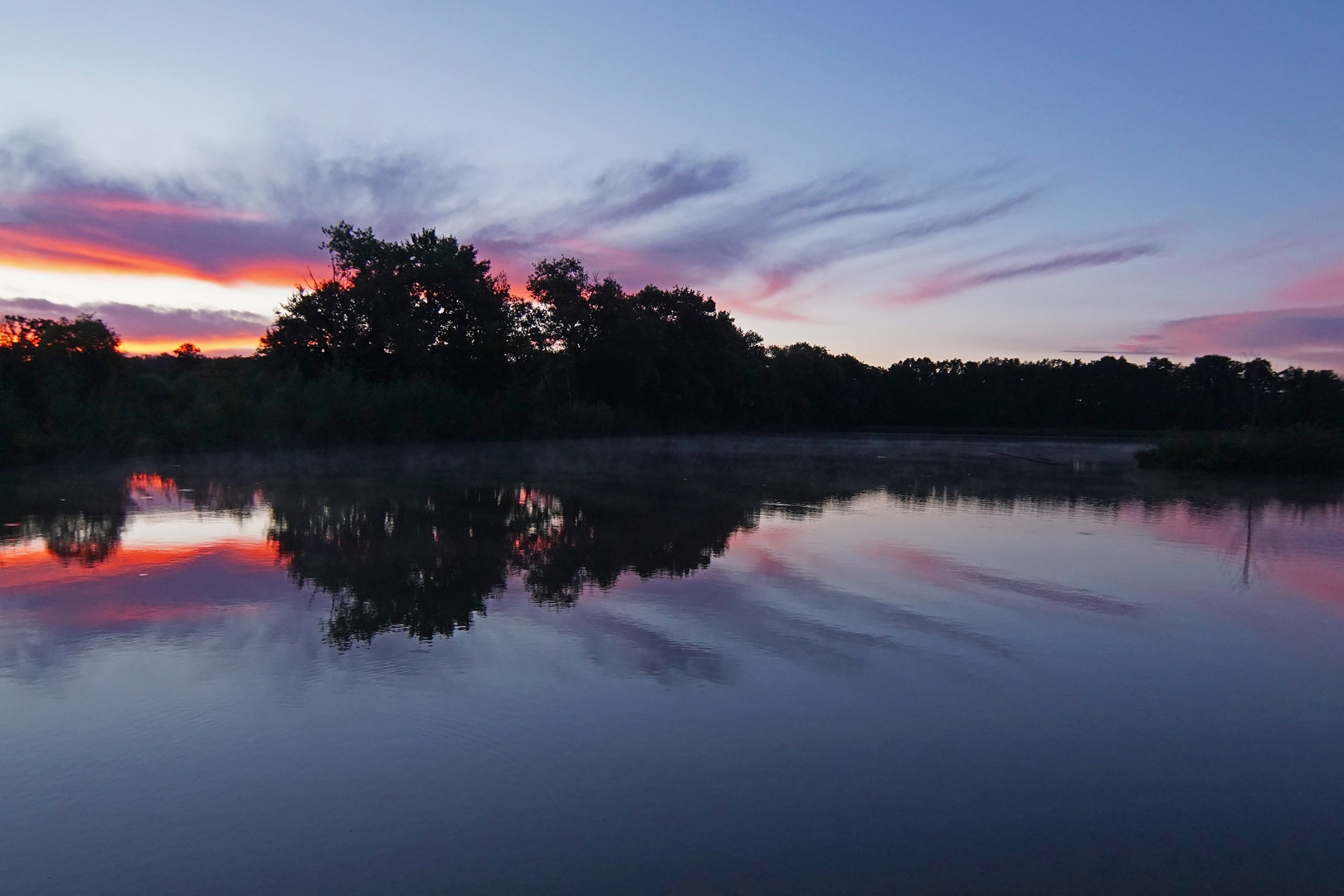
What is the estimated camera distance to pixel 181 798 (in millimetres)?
3732

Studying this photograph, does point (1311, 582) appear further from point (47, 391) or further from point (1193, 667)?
point (47, 391)

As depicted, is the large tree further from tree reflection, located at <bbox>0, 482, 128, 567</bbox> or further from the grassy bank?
the grassy bank

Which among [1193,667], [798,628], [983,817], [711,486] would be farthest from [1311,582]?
[711,486]

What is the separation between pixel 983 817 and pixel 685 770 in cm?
129

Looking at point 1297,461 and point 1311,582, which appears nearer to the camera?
point 1311,582

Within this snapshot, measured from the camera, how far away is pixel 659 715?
4840 mm

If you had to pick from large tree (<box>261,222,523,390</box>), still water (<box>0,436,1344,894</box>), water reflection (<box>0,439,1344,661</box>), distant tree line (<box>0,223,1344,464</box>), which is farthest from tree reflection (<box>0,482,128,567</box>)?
large tree (<box>261,222,523,390</box>)

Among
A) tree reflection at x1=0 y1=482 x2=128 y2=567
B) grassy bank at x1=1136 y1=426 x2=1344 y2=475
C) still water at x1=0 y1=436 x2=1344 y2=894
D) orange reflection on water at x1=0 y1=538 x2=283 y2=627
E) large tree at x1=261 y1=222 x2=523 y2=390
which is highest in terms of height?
large tree at x1=261 y1=222 x2=523 y2=390

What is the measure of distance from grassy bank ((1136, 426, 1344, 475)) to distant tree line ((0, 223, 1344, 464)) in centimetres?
168

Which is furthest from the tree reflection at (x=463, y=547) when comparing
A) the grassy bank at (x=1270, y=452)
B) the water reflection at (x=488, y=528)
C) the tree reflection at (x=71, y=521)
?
the grassy bank at (x=1270, y=452)

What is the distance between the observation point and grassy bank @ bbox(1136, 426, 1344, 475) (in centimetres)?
2516

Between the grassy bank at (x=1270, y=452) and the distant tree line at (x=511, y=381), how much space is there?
5.53ft

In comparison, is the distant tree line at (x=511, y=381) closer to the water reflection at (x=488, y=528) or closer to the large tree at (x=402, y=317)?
the large tree at (x=402, y=317)

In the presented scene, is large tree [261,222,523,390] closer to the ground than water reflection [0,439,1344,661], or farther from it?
farther from it
